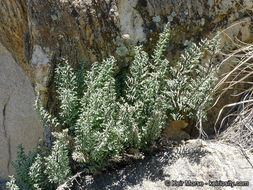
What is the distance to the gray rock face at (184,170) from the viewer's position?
2641 millimetres

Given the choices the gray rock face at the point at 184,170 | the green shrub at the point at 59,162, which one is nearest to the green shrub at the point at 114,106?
the green shrub at the point at 59,162

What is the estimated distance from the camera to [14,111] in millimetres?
4047

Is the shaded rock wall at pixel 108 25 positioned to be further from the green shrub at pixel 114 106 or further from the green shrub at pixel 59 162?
the green shrub at pixel 59 162

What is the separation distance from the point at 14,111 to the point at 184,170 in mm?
2164

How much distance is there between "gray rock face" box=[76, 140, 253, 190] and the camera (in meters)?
2.64

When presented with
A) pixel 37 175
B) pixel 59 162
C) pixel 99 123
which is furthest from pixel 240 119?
pixel 37 175

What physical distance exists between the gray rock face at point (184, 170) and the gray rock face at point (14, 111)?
143 cm

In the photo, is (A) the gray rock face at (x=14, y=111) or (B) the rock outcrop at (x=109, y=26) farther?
(A) the gray rock face at (x=14, y=111)

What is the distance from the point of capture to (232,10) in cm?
322

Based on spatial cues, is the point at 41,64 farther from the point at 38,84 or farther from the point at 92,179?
the point at 92,179

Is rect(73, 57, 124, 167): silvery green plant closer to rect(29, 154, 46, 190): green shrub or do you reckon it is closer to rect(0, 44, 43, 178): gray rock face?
rect(29, 154, 46, 190): green shrub

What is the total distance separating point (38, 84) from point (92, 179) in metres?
0.92

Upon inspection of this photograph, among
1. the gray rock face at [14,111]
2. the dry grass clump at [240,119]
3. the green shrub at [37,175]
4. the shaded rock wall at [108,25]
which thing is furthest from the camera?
the gray rock face at [14,111]

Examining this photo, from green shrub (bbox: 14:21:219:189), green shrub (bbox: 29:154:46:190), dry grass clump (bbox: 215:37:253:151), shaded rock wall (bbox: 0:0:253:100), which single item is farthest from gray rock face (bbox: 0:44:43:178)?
dry grass clump (bbox: 215:37:253:151)
